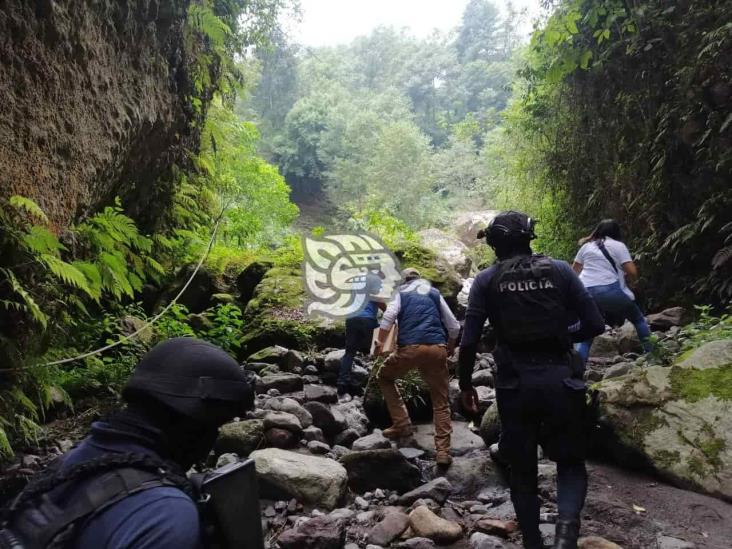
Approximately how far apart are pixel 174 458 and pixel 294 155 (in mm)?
31579

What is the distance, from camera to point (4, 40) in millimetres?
3990

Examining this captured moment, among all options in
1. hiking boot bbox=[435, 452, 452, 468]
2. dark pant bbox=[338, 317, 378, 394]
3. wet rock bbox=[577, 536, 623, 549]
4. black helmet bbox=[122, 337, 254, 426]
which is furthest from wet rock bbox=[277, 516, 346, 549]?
dark pant bbox=[338, 317, 378, 394]

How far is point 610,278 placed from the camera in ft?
17.8

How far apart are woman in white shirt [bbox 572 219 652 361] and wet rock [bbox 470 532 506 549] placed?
106 inches

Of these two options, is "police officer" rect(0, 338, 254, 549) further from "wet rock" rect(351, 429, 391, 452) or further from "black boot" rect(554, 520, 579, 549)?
"wet rock" rect(351, 429, 391, 452)

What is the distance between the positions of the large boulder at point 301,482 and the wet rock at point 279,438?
0.75 metres

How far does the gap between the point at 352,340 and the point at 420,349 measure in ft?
7.12

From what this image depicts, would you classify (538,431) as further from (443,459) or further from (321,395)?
(321,395)

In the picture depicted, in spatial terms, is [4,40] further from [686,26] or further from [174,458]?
[686,26]

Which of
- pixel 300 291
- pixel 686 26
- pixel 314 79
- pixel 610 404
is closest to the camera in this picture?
pixel 610 404

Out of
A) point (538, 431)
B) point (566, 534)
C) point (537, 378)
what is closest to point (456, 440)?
point (538, 431)

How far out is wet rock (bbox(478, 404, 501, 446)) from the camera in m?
4.96

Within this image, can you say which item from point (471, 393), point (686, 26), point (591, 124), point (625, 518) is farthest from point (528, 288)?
point (591, 124)

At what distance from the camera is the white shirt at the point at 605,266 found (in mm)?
5449
